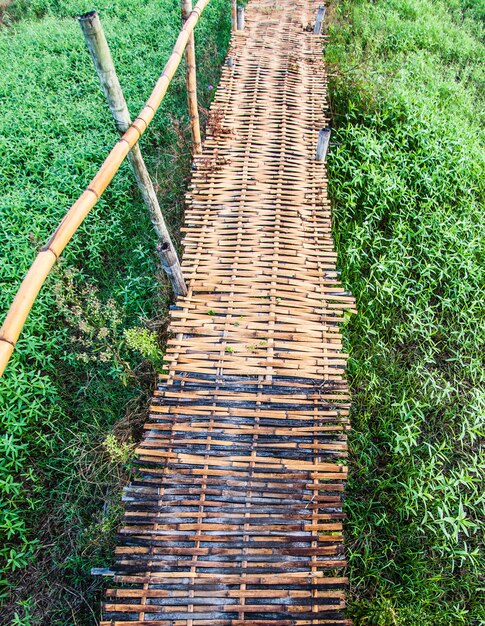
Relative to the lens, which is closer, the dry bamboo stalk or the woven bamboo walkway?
the woven bamboo walkway

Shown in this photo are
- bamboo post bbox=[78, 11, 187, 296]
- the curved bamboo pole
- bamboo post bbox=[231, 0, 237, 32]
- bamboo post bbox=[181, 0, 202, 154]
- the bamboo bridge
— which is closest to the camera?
the curved bamboo pole

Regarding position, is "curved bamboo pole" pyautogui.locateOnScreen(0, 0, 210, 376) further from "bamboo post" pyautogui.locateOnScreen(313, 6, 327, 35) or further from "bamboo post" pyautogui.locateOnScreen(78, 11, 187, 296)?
"bamboo post" pyautogui.locateOnScreen(313, 6, 327, 35)

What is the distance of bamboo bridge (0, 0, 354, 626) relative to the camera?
7.00 feet

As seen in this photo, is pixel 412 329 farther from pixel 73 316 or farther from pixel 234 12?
pixel 234 12

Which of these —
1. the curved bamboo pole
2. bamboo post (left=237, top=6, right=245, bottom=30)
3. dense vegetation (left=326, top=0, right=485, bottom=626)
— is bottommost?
dense vegetation (left=326, top=0, right=485, bottom=626)

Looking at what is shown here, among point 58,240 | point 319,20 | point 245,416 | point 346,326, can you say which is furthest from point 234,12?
point 245,416

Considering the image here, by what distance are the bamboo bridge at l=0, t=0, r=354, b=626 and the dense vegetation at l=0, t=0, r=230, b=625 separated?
418mm

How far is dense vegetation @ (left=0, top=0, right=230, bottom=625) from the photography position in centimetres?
267

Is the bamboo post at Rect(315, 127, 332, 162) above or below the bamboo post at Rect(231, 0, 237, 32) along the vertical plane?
below

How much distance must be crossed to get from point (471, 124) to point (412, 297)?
295cm

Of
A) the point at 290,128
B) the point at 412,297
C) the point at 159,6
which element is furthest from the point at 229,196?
the point at 159,6

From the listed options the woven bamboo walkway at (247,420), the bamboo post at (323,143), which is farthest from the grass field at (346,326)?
the woven bamboo walkway at (247,420)

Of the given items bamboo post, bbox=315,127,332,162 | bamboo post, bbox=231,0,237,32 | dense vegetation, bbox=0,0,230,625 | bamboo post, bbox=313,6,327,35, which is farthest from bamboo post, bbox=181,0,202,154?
bamboo post, bbox=313,6,327,35

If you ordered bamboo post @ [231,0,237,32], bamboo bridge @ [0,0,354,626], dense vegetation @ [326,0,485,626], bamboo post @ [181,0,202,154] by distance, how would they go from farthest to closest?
bamboo post @ [231,0,237,32], bamboo post @ [181,0,202,154], dense vegetation @ [326,0,485,626], bamboo bridge @ [0,0,354,626]
